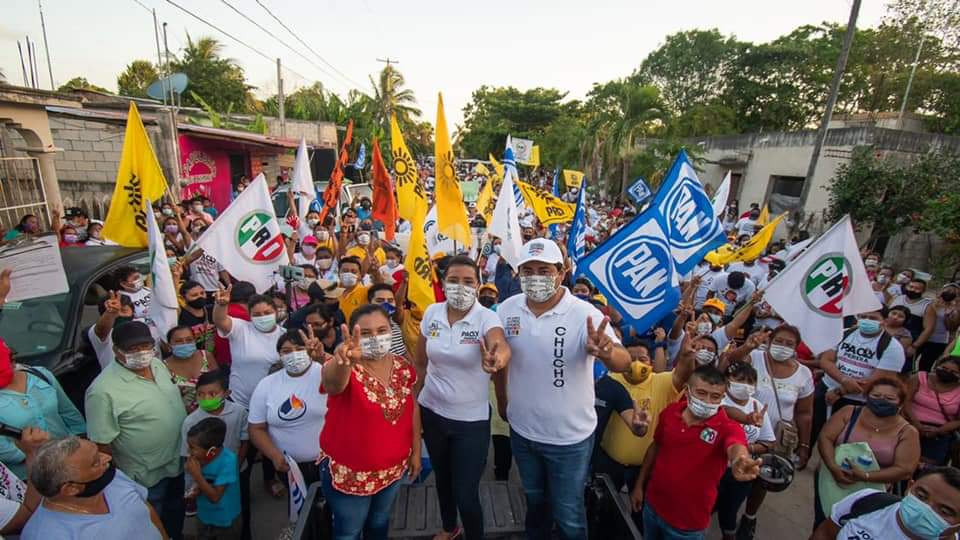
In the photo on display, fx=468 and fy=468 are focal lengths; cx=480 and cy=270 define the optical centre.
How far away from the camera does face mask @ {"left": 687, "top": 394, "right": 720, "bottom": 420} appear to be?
2625 millimetres

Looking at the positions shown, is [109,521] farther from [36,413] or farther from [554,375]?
[554,375]

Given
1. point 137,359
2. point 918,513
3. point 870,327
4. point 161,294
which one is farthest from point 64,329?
point 870,327

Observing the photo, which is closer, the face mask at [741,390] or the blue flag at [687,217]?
the face mask at [741,390]

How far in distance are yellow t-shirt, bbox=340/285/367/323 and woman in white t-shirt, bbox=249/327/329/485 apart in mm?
1718

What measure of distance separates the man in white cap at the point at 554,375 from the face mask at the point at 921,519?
1.39 m

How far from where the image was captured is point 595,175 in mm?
24359

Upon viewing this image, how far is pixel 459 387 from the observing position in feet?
8.39

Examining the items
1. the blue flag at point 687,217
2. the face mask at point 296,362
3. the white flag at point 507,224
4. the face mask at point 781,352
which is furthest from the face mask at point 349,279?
the face mask at point 781,352

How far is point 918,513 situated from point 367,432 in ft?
8.44

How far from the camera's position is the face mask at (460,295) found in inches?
102

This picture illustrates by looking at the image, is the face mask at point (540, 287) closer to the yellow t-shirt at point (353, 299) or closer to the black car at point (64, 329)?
the yellow t-shirt at point (353, 299)

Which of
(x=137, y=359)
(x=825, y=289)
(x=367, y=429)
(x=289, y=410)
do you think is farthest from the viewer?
(x=825, y=289)

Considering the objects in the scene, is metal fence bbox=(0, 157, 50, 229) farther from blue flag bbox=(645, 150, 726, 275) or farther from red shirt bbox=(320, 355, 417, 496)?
blue flag bbox=(645, 150, 726, 275)

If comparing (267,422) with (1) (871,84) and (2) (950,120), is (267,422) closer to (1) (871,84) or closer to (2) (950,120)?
(2) (950,120)
